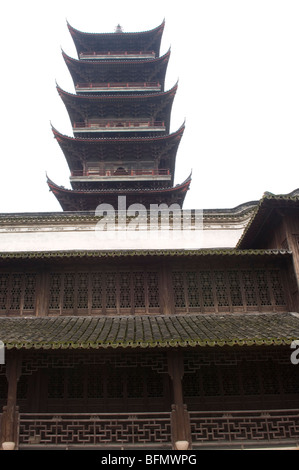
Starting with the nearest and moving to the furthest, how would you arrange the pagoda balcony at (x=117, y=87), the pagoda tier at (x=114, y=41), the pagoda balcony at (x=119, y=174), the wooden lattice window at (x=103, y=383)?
the wooden lattice window at (x=103, y=383) < the pagoda balcony at (x=119, y=174) < the pagoda balcony at (x=117, y=87) < the pagoda tier at (x=114, y=41)

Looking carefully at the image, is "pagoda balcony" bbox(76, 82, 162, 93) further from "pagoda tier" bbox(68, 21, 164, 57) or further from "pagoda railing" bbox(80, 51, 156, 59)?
"pagoda tier" bbox(68, 21, 164, 57)

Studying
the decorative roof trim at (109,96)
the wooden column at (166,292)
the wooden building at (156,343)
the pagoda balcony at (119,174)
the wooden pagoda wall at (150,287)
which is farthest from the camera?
the decorative roof trim at (109,96)

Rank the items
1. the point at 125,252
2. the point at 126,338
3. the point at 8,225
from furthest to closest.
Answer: the point at 8,225 → the point at 125,252 → the point at 126,338

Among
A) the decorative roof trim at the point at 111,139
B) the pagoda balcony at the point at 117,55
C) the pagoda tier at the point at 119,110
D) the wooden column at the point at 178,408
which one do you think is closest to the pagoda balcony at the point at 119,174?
the decorative roof trim at the point at 111,139

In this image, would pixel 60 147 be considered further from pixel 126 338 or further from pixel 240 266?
pixel 126 338

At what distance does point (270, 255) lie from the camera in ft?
35.6

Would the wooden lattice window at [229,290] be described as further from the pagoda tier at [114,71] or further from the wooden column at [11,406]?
the pagoda tier at [114,71]

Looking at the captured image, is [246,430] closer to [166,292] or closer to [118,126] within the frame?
[166,292]

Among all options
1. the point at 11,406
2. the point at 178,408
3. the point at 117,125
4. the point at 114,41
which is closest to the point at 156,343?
the point at 178,408

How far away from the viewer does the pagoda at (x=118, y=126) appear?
20.9m

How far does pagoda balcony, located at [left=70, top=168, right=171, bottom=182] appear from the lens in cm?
2116

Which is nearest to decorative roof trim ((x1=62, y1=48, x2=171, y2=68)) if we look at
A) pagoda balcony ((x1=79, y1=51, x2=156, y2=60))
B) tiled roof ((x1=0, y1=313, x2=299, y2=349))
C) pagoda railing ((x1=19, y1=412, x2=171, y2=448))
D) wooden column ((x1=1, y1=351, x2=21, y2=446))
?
pagoda balcony ((x1=79, y1=51, x2=156, y2=60))
